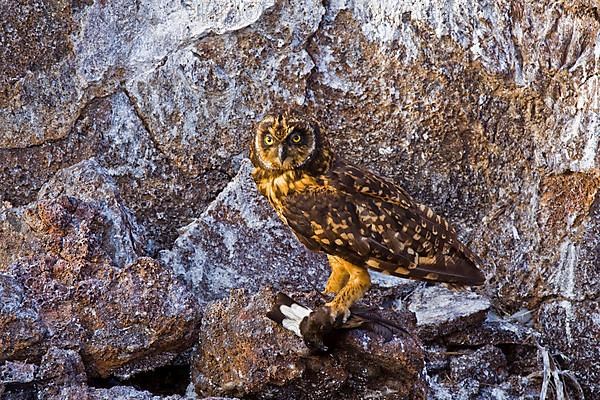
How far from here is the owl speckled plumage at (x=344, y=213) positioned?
4.07 m

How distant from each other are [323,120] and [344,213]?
3.13 ft

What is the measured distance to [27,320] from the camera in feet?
13.1

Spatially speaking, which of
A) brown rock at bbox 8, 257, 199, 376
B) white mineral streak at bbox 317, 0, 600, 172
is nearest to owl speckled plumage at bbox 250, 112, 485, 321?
brown rock at bbox 8, 257, 199, 376

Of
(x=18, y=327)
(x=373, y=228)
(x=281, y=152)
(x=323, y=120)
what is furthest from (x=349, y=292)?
(x=18, y=327)

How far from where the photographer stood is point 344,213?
4.08 m

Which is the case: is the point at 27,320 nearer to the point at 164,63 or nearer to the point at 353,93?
the point at 164,63

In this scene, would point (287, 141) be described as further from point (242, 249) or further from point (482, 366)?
point (482, 366)

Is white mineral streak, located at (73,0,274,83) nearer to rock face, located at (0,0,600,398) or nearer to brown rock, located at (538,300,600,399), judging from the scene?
rock face, located at (0,0,600,398)

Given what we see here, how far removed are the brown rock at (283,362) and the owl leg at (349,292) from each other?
0.29 ft

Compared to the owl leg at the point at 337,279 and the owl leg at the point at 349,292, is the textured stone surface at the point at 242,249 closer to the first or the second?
the owl leg at the point at 337,279

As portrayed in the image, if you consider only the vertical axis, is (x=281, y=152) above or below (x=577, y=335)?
above

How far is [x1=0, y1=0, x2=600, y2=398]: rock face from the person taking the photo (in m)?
4.77

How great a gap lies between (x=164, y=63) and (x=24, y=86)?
0.63 m

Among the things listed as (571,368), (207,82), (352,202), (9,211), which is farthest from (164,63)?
(571,368)
